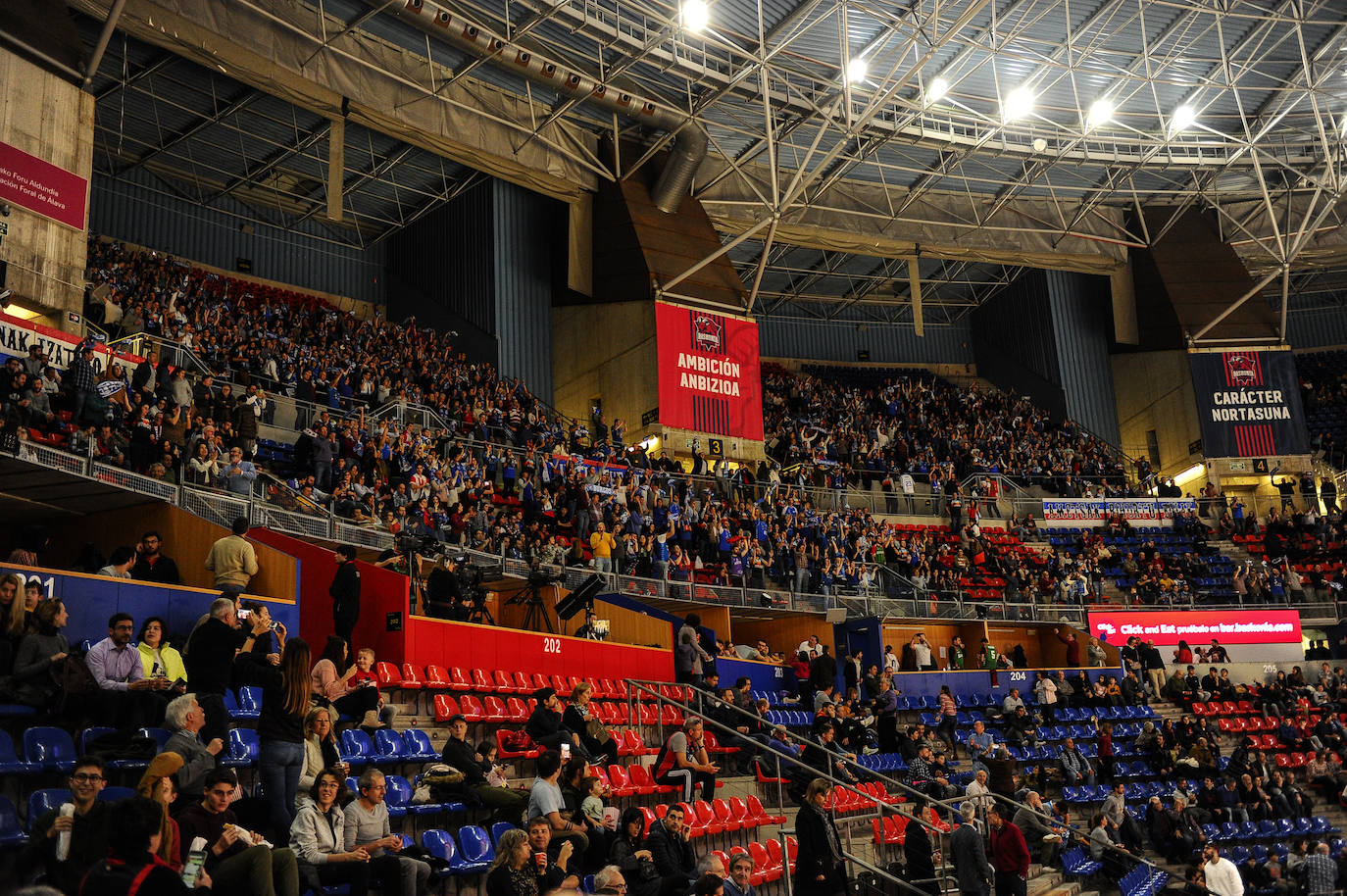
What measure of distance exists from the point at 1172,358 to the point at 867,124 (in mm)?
13648

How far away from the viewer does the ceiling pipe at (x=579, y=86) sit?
22.6m

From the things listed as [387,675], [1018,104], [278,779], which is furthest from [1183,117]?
[278,779]

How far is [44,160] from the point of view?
1844cm

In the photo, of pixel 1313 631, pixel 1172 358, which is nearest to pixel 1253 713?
pixel 1313 631

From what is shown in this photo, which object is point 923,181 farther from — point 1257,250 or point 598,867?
point 598,867

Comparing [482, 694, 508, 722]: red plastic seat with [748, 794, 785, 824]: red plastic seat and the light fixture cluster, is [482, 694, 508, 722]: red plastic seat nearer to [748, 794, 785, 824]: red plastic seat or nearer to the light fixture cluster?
[748, 794, 785, 824]: red plastic seat

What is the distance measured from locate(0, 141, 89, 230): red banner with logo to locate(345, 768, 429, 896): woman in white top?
47.1ft

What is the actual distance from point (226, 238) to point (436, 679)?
21.3 metres

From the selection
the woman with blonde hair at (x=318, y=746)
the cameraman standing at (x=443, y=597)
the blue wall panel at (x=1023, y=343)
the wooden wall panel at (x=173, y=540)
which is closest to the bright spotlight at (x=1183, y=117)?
the blue wall panel at (x=1023, y=343)

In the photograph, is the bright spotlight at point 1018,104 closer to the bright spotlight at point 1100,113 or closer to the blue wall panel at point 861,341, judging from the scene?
the bright spotlight at point 1100,113

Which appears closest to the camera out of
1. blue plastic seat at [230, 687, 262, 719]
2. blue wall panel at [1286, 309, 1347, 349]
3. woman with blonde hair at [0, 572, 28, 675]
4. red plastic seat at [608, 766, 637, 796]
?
woman with blonde hair at [0, 572, 28, 675]

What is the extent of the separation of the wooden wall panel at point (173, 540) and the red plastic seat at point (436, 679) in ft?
5.55

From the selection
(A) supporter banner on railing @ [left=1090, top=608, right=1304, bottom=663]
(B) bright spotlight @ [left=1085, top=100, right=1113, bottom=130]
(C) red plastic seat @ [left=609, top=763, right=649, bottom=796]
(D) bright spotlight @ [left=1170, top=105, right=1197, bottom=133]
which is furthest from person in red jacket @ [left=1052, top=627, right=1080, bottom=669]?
(C) red plastic seat @ [left=609, top=763, right=649, bottom=796]

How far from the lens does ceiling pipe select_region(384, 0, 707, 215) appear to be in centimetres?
2262
